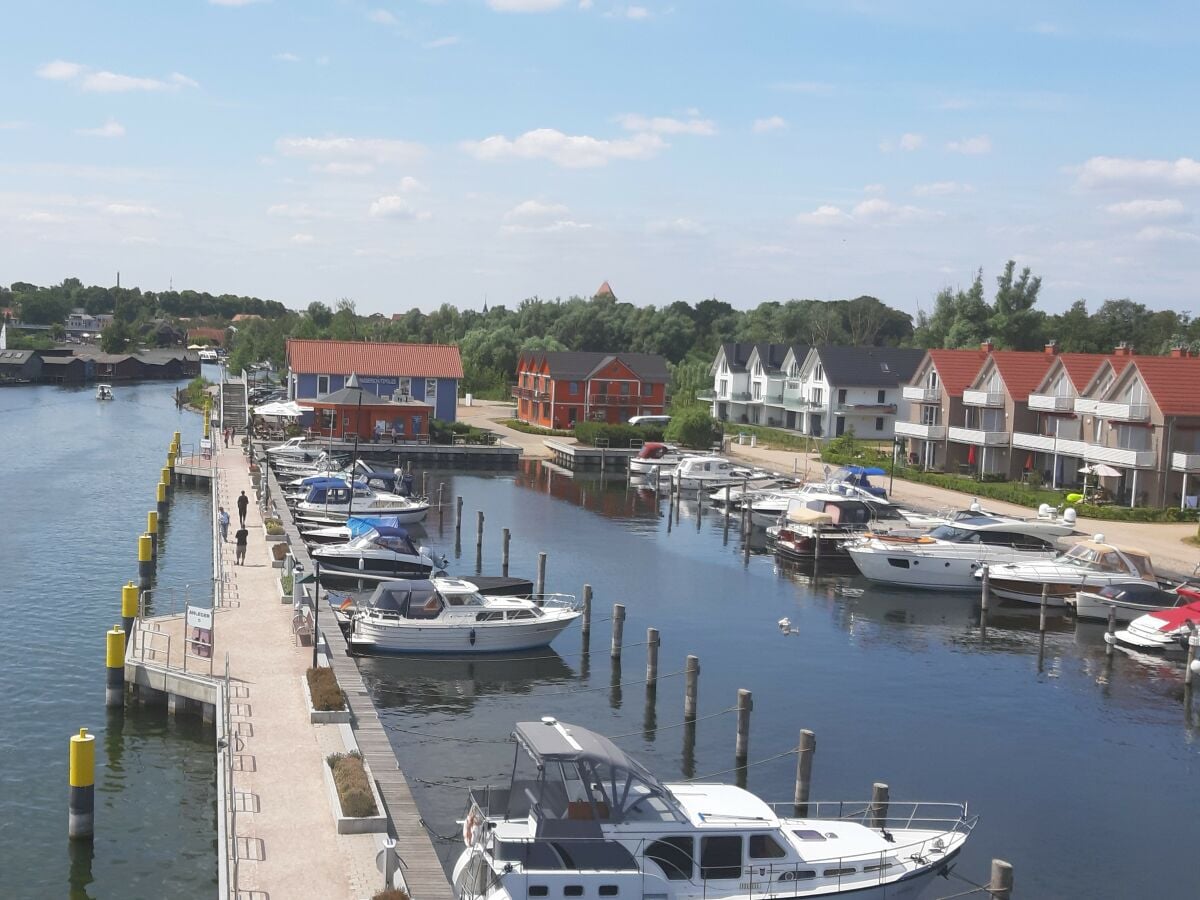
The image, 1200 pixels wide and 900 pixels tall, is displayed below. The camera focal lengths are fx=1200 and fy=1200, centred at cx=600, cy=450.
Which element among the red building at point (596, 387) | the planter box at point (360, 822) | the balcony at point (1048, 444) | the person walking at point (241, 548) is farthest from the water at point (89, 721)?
the balcony at point (1048, 444)

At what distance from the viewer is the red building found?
11038 cm

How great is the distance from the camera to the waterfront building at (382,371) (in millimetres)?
98875

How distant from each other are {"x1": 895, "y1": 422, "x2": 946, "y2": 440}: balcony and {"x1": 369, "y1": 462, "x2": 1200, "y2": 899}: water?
3382 centimetres

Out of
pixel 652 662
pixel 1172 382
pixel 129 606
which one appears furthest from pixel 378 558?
pixel 1172 382

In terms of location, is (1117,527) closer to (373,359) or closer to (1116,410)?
(1116,410)

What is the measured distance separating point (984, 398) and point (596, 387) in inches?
1574

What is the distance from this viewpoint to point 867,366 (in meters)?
110

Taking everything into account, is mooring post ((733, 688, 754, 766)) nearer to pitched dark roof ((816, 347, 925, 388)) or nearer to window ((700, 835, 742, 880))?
window ((700, 835, 742, 880))

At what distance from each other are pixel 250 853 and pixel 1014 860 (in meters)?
15.4

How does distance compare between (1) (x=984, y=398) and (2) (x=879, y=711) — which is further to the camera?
(1) (x=984, y=398)

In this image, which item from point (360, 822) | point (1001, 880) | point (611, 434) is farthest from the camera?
point (611, 434)

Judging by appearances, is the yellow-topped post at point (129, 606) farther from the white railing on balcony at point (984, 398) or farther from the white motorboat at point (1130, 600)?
the white railing on balcony at point (984, 398)

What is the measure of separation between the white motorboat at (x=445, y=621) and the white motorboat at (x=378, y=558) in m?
7.84

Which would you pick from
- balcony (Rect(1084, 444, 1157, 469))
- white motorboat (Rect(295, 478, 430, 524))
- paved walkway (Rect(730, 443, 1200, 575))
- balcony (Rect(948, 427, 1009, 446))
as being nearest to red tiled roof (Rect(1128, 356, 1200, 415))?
balcony (Rect(1084, 444, 1157, 469))
